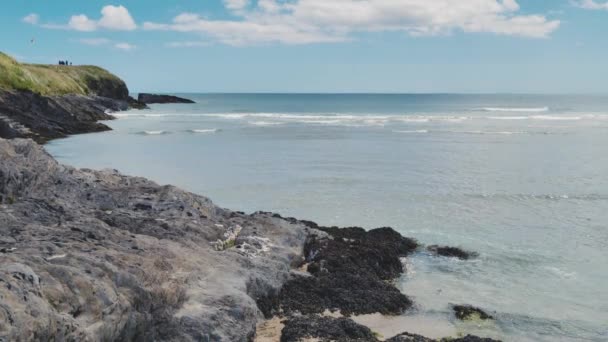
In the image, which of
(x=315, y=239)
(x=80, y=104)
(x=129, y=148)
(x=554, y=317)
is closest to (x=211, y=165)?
(x=129, y=148)

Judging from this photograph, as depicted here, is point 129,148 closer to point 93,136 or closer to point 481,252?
point 93,136

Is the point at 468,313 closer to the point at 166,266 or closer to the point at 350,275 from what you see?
the point at 350,275

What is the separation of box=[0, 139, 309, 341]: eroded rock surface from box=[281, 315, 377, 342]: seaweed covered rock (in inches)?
38.8

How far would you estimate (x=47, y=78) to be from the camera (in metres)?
93.8

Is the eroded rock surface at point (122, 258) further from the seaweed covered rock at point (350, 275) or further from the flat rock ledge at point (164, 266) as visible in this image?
the seaweed covered rock at point (350, 275)

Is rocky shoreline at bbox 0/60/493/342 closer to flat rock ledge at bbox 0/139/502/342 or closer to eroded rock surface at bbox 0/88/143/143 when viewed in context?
flat rock ledge at bbox 0/139/502/342

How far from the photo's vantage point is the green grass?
7325 centimetres

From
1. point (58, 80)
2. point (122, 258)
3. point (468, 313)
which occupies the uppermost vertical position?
point (58, 80)

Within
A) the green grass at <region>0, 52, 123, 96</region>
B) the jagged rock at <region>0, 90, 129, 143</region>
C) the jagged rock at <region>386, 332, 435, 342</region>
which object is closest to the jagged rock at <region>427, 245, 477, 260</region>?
the jagged rock at <region>386, 332, 435, 342</region>

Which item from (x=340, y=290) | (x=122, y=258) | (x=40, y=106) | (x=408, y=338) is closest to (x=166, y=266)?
(x=122, y=258)

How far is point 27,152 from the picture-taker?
2062cm

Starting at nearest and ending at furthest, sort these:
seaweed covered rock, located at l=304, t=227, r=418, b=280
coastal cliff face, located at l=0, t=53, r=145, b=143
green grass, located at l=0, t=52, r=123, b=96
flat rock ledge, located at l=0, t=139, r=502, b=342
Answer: flat rock ledge, located at l=0, t=139, r=502, b=342 → seaweed covered rock, located at l=304, t=227, r=418, b=280 → coastal cliff face, located at l=0, t=53, r=145, b=143 → green grass, located at l=0, t=52, r=123, b=96

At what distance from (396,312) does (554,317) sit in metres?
4.58

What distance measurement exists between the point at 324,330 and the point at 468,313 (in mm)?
4787
